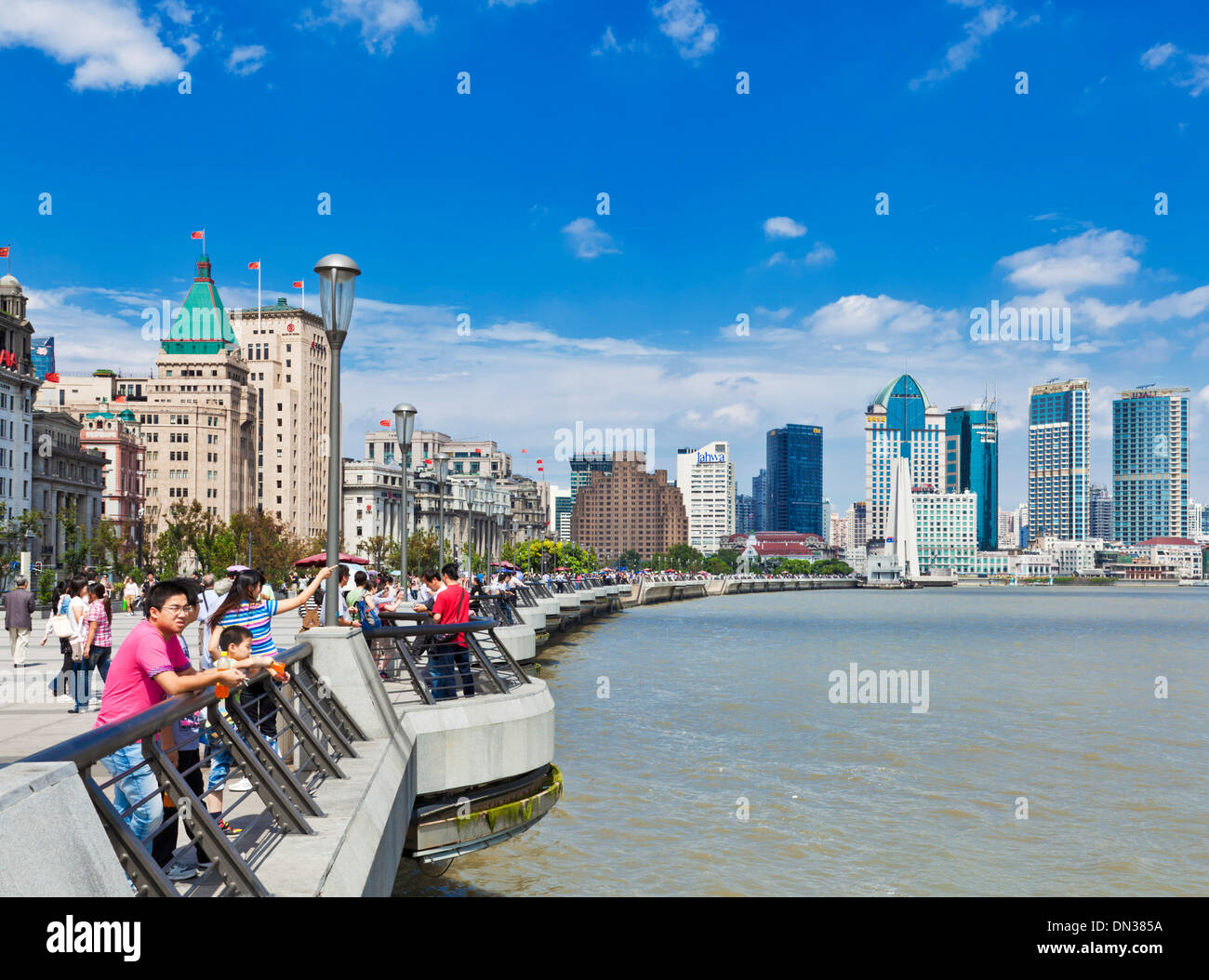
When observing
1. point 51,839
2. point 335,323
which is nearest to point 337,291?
point 335,323

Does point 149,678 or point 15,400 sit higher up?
point 15,400

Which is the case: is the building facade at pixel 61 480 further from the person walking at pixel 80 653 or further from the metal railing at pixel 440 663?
the metal railing at pixel 440 663

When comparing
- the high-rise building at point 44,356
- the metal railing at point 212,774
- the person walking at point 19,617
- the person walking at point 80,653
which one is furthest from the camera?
the high-rise building at point 44,356

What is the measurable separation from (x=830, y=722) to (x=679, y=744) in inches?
224

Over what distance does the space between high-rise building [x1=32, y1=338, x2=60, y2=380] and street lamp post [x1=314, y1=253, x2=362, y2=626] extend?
15946 centimetres

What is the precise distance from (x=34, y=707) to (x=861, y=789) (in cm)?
1380

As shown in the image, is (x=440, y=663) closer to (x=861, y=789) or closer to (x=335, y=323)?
(x=335, y=323)

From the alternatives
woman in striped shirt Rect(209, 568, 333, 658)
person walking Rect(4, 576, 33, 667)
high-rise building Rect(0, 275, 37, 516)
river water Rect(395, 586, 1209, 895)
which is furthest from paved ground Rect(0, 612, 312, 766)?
high-rise building Rect(0, 275, 37, 516)

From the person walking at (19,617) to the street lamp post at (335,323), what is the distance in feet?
38.4

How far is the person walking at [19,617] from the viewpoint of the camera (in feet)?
69.0

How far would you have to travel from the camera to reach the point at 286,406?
170 m

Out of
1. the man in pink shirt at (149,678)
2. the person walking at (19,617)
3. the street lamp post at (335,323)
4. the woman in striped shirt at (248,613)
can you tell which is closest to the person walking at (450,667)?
the street lamp post at (335,323)

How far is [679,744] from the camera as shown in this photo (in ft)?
78.9

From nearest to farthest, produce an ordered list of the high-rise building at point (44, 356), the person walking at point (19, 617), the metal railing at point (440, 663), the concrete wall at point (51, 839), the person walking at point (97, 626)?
the concrete wall at point (51, 839)
the metal railing at point (440, 663)
the person walking at point (97, 626)
the person walking at point (19, 617)
the high-rise building at point (44, 356)
